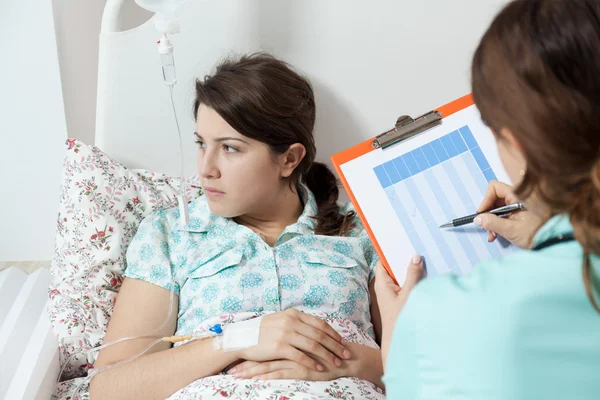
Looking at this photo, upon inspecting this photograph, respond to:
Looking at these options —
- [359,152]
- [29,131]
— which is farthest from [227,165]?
[29,131]

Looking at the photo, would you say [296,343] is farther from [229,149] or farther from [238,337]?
[229,149]

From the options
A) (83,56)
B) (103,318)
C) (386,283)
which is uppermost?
(83,56)

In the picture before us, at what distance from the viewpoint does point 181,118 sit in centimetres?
176

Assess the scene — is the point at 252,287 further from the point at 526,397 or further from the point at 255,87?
the point at 526,397

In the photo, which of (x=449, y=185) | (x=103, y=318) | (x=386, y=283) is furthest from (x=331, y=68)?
(x=103, y=318)

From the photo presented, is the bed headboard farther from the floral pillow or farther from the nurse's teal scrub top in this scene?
the nurse's teal scrub top

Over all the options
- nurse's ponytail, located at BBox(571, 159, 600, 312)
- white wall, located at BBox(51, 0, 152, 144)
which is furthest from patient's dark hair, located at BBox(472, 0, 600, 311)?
white wall, located at BBox(51, 0, 152, 144)

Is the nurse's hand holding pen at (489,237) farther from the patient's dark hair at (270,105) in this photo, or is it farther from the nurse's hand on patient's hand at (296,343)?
the patient's dark hair at (270,105)

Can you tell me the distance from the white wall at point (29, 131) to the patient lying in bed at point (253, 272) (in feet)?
1.88

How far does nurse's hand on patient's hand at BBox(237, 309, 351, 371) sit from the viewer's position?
130cm

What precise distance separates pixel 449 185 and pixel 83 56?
125 cm

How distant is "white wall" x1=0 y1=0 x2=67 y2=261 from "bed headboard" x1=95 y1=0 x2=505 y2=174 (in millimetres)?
270

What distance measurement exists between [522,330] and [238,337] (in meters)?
0.72

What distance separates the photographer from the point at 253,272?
4.79ft
